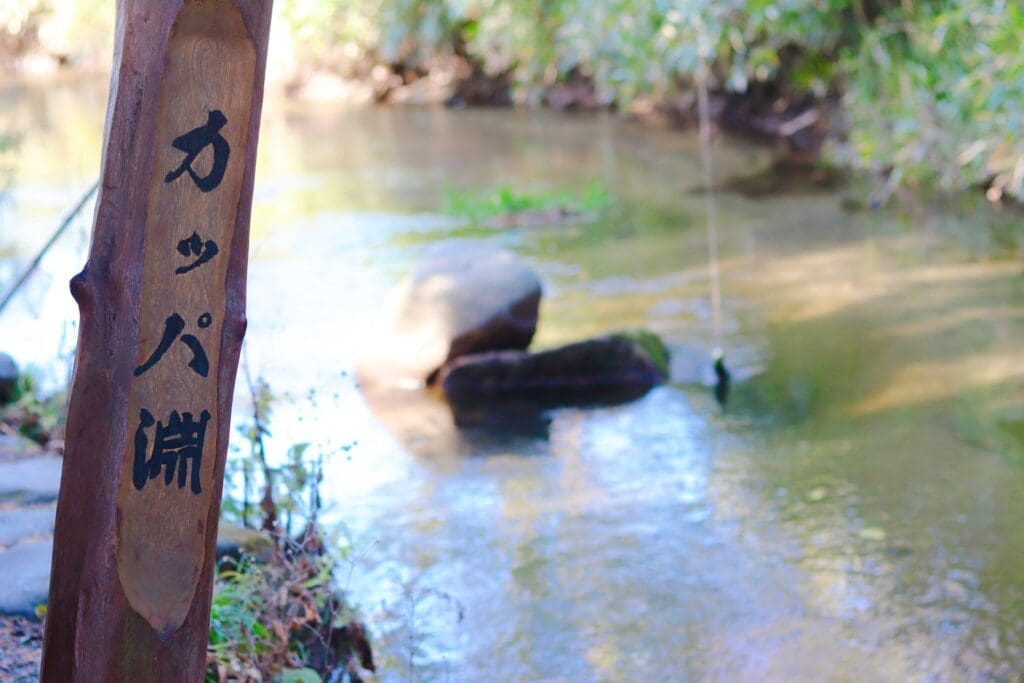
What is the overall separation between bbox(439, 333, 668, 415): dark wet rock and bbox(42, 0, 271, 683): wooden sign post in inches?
176

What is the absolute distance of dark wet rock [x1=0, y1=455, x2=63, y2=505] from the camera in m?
4.14

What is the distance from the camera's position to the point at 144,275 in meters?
2.54

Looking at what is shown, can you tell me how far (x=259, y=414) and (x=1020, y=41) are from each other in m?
5.92

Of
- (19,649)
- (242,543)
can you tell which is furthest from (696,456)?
(19,649)

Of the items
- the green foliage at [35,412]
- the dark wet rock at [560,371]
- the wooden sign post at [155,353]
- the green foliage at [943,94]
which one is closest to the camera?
the wooden sign post at [155,353]

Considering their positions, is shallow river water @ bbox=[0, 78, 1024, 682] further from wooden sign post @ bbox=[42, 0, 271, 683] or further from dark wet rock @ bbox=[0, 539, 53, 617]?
wooden sign post @ bbox=[42, 0, 271, 683]

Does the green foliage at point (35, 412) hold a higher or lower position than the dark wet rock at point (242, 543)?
higher

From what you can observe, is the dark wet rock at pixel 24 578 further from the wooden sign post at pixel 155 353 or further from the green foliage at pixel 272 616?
the wooden sign post at pixel 155 353

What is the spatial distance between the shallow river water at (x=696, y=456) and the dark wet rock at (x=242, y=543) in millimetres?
348

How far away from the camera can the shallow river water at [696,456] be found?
14.1 ft

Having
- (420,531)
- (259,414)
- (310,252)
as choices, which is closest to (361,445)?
(420,531)

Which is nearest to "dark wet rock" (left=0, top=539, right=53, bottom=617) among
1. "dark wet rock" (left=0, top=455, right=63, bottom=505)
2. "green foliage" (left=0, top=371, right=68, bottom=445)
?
"dark wet rock" (left=0, top=455, right=63, bottom=505)

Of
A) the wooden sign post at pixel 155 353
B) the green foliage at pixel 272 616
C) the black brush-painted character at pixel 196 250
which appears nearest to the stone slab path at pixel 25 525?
the green foliage at pixel 272 616

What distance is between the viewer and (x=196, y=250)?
2.58 meters
